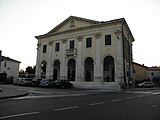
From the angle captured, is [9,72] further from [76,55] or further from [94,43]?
[94,43]

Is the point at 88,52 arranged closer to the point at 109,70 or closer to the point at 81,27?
the point at 81,27

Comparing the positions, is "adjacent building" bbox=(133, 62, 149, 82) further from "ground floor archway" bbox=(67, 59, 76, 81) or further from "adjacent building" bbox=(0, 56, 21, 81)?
"adjacent building" bbox=(0, 56, 21, 81)

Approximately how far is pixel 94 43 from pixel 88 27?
3.72 meters

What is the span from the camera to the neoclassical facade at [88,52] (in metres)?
33.1

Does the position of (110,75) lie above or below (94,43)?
below

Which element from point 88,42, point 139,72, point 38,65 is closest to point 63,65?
point 88,42

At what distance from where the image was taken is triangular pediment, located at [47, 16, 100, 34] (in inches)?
1489

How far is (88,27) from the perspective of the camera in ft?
121

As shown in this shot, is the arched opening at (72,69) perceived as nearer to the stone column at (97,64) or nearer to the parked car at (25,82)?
the stone column at (97,64)

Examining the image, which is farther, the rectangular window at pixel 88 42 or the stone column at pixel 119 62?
the rectangular window at pixel 88 42

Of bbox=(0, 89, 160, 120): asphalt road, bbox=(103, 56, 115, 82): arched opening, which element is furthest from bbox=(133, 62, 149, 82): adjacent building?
bbox=(0, 89, 160, 120): asphalt road

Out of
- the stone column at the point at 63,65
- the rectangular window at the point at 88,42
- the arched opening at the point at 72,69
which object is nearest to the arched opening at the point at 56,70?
the arched opening at the point at 72,69

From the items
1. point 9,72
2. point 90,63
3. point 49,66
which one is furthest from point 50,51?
point 9,72

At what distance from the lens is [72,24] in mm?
40312
